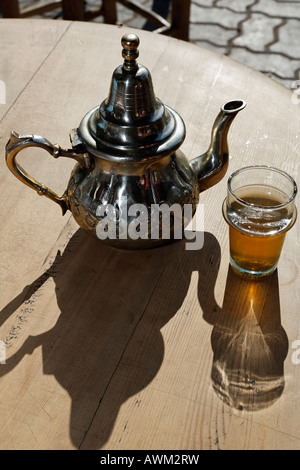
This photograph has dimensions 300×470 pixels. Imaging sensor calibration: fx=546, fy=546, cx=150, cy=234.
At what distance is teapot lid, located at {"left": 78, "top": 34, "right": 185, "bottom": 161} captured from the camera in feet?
2.36

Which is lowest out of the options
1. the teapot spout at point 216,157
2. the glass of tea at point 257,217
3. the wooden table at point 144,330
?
the wooden table at point 144,330

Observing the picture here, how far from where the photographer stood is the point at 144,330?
2.51 ft

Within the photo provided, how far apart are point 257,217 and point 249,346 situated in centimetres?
18

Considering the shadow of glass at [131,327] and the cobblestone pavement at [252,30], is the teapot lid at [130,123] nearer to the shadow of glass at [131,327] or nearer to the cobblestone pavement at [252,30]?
the shadow of glass at [131,327]

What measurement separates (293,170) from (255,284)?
0.27m

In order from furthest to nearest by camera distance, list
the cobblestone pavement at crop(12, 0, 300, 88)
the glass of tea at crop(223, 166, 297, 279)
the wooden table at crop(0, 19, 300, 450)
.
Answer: the cobblestone pavement at crop(12, 0, 300, 88) < the glass of tea at crop(223, 166, 297, 279) < the wooden table at crop(0, 19, 300, 450)

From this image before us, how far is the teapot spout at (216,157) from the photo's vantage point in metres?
0.79

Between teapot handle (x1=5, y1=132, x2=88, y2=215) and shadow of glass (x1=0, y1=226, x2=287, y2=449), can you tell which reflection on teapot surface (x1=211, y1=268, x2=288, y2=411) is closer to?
shadow of glass (x1=0, y1=226, x2=287, y2=449)

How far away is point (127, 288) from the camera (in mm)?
821

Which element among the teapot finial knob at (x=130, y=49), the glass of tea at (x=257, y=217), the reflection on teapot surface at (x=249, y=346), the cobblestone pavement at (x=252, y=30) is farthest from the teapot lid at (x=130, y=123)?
the cobblestone pavement at (x=252, y=30)

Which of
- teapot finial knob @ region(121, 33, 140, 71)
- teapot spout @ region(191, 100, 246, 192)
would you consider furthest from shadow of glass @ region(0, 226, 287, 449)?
teapot finial knob @ region(121, 33, 140, 71)

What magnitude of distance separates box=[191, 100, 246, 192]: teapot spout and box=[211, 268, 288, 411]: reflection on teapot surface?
0.16 meters

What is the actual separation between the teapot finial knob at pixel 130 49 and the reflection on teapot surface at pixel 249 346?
13.6 inches

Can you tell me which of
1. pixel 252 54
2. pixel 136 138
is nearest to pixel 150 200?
pixel 136 138
